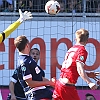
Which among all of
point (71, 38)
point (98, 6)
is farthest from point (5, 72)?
point (98, 6)

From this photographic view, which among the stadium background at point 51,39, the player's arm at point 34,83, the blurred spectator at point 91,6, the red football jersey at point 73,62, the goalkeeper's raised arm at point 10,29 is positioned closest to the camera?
the goalkeeper's raised arm at point 10,29

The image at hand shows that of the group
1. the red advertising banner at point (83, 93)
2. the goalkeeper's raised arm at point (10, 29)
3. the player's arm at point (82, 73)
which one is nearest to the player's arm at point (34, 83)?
the player's arm at point (82, 73)

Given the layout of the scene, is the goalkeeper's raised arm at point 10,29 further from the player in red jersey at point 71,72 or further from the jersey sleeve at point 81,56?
the jersey sleeve at point 81,56

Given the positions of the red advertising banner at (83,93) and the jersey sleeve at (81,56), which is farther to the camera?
the red advertising banner at (83,93)

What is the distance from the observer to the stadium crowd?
11.2 metres

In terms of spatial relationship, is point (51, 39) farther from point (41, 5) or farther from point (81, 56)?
point (81, 56)

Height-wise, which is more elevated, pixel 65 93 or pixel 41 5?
pixel 41 5

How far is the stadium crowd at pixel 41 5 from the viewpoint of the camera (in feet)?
36.9

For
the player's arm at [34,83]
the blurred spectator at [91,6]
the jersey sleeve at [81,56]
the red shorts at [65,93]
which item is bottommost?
the red shorts at [65,93]

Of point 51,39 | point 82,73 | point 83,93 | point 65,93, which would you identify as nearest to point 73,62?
point 82,73

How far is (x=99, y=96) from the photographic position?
1034cm

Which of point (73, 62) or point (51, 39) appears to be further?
point (51, 39)

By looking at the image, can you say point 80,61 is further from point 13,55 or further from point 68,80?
point 13,55

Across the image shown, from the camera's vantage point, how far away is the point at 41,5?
37.0 feet
